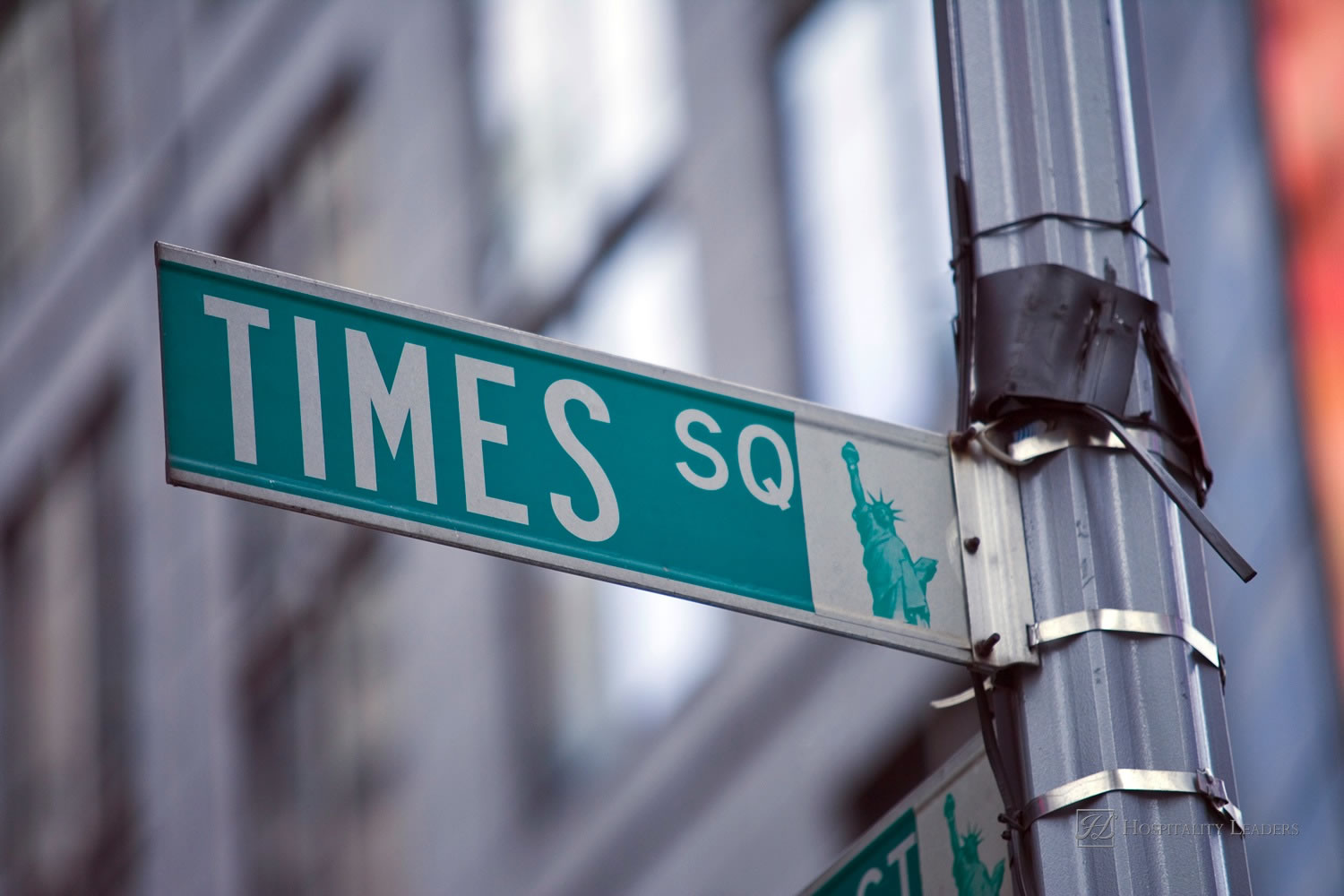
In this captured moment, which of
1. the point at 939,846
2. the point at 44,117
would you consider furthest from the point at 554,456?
the point at 44,117

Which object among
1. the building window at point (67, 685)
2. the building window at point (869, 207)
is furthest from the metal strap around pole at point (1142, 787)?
the building window at point (67, 685)

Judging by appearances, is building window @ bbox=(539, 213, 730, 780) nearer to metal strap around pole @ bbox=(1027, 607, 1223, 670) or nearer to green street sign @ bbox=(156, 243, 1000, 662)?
green street sign @ bbox=(156, 243, 1000, 662)

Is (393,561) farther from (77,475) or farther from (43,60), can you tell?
(43,60)

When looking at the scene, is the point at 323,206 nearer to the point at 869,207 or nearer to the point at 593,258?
the point at 593,258

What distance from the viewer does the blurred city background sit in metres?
8.31

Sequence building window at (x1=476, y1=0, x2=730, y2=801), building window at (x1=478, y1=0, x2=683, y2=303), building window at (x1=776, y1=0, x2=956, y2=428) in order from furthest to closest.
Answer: building window at (x1=478, y1=0, x2=683, y2=303), building window at (x1=476, y1=0, x2=730, y2=801), building window at (x1=776, y1=0, x2=956, y2=428)

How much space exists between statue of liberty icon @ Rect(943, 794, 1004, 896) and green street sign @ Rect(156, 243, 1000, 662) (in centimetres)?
41

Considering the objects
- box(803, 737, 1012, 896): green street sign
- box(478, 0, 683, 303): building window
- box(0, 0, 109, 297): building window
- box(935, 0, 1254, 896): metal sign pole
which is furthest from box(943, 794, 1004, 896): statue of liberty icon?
box(0, 0, 109, 297): building window

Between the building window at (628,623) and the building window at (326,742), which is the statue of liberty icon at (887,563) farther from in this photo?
the building window at (326,742)

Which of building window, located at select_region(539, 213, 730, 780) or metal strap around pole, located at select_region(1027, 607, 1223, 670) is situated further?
building window, located at select_region(539, 213, 730, 780)

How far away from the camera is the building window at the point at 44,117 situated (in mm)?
21094

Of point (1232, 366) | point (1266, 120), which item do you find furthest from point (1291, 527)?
point (1266, 120)

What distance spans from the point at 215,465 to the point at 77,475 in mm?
17889

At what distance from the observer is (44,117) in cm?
2194
